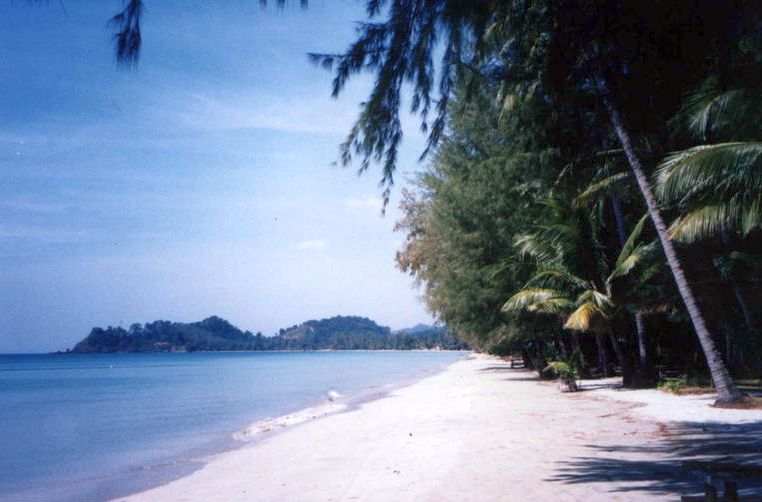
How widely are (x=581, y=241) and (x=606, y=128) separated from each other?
896cm

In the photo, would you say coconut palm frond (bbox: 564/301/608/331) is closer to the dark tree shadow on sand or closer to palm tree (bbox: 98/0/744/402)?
the dark tree shadow on sand

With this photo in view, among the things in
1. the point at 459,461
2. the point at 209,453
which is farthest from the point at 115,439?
the point at 459,461

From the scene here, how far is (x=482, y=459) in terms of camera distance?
7.18 metres

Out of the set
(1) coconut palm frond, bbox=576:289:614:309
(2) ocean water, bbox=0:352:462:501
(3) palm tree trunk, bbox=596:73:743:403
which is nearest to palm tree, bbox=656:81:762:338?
(3) palm tree trunk, bbox=596:73:743:403

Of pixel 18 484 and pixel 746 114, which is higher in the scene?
pixel 746 114

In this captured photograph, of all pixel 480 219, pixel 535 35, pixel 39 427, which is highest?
pixel 480 219

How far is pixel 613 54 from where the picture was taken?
6.10 meters

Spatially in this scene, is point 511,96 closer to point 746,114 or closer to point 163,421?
point 746,114

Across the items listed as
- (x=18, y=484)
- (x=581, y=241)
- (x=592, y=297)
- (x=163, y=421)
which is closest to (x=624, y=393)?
(x=592, y=297)

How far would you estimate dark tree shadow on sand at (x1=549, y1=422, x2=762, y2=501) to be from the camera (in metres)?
5.11

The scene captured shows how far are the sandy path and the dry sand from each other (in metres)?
0.02

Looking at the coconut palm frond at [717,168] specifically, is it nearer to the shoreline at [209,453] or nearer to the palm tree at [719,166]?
the palm tree at [719,166]

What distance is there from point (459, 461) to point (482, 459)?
12.9 inches

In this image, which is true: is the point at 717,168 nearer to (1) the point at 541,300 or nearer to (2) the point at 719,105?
(2) the point at 719,105
